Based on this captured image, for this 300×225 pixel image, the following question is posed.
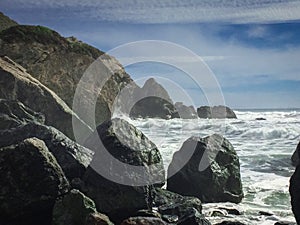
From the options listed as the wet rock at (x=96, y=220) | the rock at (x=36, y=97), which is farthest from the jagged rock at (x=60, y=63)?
the wet rock at (x=96, y=220)

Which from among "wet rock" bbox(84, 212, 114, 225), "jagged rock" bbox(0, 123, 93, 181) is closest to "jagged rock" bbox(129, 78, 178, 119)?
"jagged rock" bbox(0, 123, 93, 181)

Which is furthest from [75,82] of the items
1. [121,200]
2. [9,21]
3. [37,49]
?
[9,21]

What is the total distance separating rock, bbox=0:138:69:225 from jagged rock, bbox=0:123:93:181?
1.02 meters

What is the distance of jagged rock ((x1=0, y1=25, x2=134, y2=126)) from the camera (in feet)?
92.9

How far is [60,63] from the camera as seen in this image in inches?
1208

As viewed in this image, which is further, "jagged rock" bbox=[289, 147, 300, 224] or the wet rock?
"jagged rock" bbox=[289, 147, 300, 224]

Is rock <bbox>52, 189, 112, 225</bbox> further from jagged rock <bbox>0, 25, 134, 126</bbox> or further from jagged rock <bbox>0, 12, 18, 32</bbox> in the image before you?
jagged rock <bbox>0, 12, 18, 32</bbox>

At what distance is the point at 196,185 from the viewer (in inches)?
385

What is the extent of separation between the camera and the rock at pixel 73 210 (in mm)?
6613

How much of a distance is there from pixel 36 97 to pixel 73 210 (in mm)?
10496

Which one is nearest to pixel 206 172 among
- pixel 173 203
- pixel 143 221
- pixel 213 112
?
pixel 173 203

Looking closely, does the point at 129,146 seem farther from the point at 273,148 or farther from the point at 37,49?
the point at 37,49

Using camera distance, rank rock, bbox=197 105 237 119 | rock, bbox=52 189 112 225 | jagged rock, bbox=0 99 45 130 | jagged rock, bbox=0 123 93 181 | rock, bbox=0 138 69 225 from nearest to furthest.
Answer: rock, bbox=52 189 112 225
rock, bbox=0 138 69 225
jagged rock, bbox=0 123 93 181
jagged rock, bbox=0 99 45 130
rock, bbox=197 105 237 119

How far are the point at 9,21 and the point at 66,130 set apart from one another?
40457 millimetres
